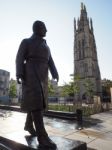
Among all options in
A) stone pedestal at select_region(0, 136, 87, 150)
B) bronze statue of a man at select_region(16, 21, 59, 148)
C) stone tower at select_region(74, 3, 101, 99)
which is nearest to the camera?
stone pedestal at select_region(0, 136, 87, 150)

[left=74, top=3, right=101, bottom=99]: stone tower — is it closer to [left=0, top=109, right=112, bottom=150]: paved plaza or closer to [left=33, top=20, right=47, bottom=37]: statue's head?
[left=0, top=109, right=112, bottom=150]: paved plaza

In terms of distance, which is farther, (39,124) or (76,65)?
(76,65)

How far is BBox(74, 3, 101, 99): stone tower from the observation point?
7106 cm

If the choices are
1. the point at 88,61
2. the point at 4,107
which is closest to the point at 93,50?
the point at 88,61

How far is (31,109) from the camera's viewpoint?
3.87m

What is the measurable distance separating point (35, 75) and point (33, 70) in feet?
0.44

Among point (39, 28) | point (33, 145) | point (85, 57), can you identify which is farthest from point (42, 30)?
point (85, 57)

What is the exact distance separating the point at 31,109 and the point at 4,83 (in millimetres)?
64716

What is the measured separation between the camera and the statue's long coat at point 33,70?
391 cm

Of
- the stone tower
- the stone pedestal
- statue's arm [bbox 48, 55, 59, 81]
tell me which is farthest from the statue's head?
the stone tower

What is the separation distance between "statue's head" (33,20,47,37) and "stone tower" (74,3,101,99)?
216 ft

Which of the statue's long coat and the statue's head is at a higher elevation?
the statue's head

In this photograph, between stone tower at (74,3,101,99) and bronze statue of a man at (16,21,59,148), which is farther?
stone tower at (74,3,101,99)

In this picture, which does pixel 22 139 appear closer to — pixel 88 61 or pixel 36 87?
pixel 36 87
